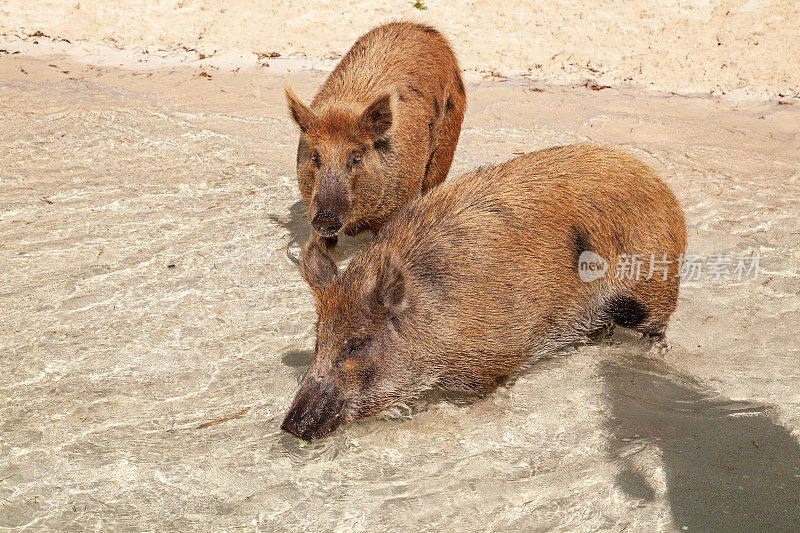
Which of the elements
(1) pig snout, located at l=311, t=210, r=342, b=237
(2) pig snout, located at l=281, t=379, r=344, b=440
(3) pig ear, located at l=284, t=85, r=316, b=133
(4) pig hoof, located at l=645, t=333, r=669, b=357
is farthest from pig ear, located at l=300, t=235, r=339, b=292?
(4) pig hoof, located at l=645, t=333, r=669, b=357

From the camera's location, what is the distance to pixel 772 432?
393cm

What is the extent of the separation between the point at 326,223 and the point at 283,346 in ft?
3.10

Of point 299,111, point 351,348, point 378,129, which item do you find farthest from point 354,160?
point 351,348

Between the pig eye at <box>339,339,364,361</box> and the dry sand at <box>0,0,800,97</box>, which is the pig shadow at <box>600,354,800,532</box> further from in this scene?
the dry sand at <box>0,0,800,97</box>

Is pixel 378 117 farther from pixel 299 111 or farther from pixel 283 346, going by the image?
pixel 283 346

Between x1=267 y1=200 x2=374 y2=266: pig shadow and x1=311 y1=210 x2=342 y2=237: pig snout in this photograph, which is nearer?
x1=311 y1=210 x2=342 y2=237: pig snout

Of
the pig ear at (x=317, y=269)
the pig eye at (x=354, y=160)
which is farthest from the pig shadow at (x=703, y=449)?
the pig eye at (x=354, y=160)

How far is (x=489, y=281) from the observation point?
13.3 feet

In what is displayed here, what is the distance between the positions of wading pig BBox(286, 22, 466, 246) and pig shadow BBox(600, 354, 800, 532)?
2.13 m

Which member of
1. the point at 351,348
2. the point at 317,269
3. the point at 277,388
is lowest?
the point at 277,388

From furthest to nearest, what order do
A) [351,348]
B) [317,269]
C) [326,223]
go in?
[326,223]
[317,269]
[351,348]

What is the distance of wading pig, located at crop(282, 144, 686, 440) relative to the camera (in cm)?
382

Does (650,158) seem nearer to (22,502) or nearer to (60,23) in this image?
(22,502)

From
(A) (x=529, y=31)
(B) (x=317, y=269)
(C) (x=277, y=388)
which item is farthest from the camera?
(A) (x=529, y=31)
